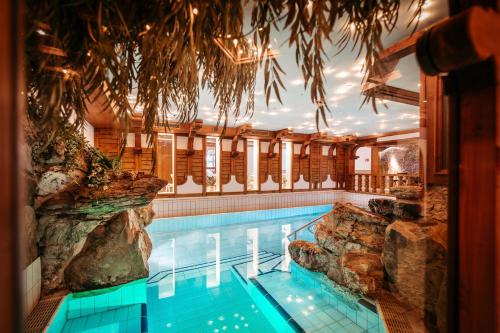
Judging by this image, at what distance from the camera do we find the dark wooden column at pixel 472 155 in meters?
0.69

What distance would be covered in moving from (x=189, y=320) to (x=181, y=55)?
3.36m

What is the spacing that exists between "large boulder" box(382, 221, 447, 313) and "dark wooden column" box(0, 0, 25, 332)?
2.38 metres

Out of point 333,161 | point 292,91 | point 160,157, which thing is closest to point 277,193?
point 333,161

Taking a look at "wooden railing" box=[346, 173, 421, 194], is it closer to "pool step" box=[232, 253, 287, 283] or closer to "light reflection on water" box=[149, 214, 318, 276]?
"light reflection on water" box=[149, 214, 318, 276]

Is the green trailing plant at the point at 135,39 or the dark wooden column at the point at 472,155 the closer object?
the dark wooden column at the point at 472,155

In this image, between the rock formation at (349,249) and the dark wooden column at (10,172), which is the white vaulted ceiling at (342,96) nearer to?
the dark wooden column at (10,172)

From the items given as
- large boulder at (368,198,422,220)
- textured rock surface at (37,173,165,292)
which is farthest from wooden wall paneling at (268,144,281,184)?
textured rock surface at (37,173,165,292)

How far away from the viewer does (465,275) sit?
79 centimetres

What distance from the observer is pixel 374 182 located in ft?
33.1

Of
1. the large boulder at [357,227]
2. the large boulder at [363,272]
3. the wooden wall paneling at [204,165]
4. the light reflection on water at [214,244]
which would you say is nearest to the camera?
the large boulder at [363,272]

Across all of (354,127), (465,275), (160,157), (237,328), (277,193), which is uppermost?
(354,127)

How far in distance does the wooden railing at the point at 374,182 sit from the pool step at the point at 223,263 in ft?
21.8

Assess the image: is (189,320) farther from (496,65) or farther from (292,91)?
(292,91)

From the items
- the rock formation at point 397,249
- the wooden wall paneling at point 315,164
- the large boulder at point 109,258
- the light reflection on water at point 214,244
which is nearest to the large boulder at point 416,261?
Result: the rock formation at point 397,249
